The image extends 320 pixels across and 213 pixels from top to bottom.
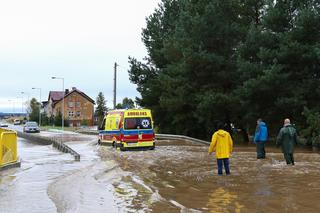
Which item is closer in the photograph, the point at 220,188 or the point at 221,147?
the point at 220,188

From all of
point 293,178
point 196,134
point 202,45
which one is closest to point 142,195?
point 293,178

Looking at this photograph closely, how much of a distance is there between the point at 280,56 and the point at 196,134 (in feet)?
55.6

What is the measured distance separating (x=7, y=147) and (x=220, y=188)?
339 inches

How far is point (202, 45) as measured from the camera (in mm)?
37656

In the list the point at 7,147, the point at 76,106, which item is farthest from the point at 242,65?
the point at 76,106

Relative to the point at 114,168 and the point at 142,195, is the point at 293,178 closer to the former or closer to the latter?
the point at 142,195

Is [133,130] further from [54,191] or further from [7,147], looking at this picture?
[54,191]

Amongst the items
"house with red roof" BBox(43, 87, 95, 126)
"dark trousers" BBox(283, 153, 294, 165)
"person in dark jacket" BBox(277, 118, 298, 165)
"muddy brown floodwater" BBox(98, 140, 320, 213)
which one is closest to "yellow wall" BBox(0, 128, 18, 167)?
"muddy brown floodwater" BBox(98, 140, 320, 213)

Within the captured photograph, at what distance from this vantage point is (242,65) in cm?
3284

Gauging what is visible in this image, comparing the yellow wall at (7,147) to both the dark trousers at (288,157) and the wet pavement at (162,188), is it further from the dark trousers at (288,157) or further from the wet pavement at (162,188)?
the dark trousers at (288,157)

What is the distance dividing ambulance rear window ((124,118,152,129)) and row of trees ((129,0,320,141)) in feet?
25.1

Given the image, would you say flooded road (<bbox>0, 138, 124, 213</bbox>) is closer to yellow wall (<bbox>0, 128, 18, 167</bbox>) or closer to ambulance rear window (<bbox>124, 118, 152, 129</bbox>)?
yellow wall (<bbox>0, 128, 18, 167</bbox>)

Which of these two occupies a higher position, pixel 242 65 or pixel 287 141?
pixel 242 65

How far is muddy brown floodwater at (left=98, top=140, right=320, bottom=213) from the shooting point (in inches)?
388
